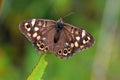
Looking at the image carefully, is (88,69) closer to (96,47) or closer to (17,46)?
(96,47)

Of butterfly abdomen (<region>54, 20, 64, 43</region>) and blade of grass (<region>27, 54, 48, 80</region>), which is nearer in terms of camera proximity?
blade of grass (<region>27, 54, 48, 80</region>)

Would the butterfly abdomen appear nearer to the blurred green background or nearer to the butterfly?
the butterfly

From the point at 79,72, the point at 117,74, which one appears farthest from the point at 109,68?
the point at 79,72

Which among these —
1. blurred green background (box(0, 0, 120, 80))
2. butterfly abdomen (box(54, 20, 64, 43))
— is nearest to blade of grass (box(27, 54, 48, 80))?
butterfly abdomen (box(54, 20, 64, 43))

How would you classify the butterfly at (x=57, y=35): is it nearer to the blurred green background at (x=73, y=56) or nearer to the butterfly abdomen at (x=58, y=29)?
the butterfly abdomen at (x=58, y=29)

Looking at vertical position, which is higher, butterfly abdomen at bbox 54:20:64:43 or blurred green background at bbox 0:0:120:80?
butterfly abdomen at bbox 54:20:64:43

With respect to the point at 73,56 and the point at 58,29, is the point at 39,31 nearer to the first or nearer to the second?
the point at 58,29

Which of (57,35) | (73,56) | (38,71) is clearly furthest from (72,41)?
(73,56)
